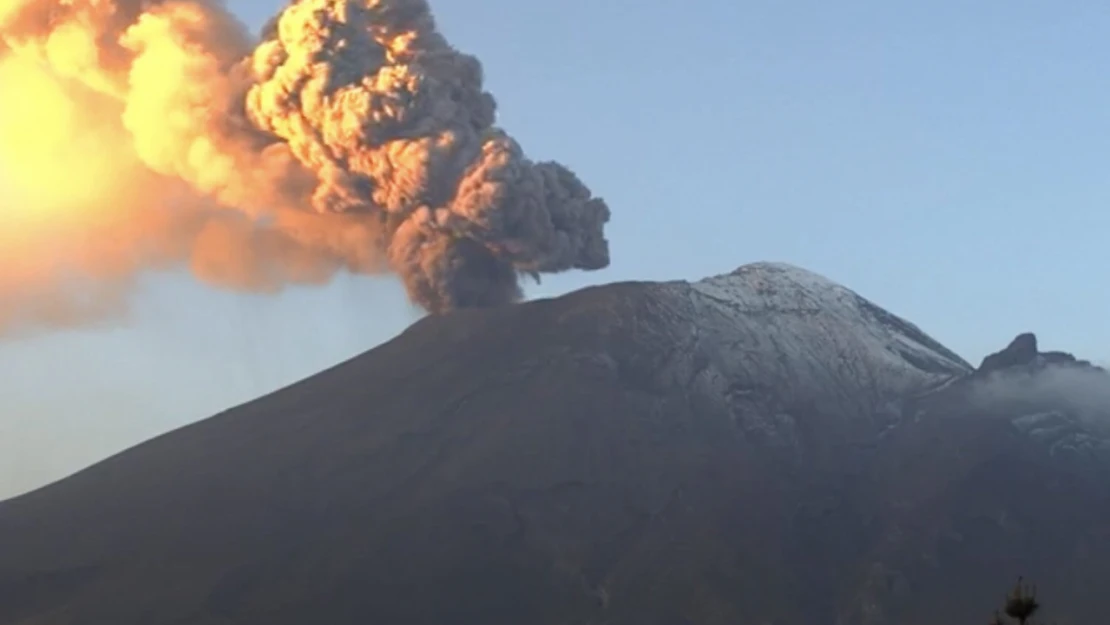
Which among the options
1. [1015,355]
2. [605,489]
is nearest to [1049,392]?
[1015,355]

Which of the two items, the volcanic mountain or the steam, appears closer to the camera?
the volcanic mountain

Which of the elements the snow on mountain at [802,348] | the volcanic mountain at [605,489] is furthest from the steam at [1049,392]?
the snow on mountain at [802,348]

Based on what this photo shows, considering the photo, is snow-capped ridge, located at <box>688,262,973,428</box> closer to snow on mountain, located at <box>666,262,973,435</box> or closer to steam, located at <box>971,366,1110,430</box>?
snow on mountain, located at <box>666,262,973,435</box>

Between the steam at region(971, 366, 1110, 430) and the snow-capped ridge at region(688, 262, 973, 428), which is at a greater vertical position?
the snow-capped ridge at region(688, 262, 973, 428)

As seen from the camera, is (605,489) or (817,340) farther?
(817,340)

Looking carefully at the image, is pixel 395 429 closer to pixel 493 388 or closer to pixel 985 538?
pixel 493 388

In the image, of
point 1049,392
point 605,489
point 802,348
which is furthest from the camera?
point 802,348

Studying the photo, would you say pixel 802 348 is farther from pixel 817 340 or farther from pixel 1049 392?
pixel 1049 392

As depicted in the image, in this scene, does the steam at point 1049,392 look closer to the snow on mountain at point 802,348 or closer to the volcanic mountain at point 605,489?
the volcanic mountain at point 605,489

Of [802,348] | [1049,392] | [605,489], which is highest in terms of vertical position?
[802,348]

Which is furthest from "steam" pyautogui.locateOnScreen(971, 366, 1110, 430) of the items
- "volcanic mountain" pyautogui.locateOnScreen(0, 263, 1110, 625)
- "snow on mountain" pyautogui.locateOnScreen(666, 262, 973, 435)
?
"snow on mountain" pyautogui.locateOnScreen(666, 262, 973, 435)
